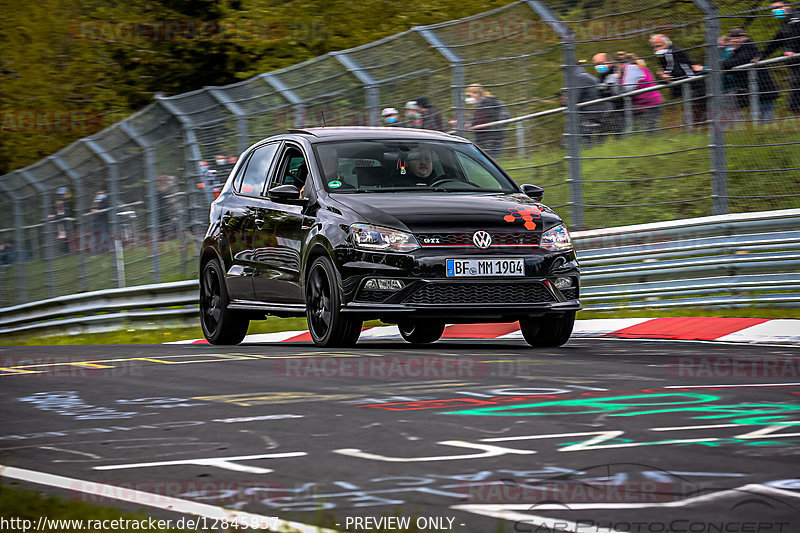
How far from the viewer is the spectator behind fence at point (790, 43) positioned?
42.0 feet

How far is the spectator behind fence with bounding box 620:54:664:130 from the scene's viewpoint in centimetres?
1382

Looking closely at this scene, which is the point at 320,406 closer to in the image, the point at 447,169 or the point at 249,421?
the point at 249,421

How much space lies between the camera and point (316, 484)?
16.3ft

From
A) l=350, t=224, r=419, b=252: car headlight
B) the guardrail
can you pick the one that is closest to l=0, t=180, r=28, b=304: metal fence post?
the guardrail

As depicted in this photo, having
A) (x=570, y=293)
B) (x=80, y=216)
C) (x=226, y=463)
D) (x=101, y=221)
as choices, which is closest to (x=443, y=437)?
(x=226, y=463)

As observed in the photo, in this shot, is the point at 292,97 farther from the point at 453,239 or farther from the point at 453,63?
the point at 453,239

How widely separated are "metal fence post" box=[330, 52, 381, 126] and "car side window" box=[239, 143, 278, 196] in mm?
3465

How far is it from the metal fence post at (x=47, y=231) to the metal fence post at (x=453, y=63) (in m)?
10.9

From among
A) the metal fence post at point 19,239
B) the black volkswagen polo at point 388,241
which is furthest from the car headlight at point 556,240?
the metal fence post at point 19,239

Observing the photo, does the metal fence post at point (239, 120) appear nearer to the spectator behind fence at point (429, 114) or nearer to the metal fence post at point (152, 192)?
the metal fence post at point (152, 192)

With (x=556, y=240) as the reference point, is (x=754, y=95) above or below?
above

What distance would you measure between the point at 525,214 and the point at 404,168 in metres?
1.27

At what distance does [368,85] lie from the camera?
52.6ft

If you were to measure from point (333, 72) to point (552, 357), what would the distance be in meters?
7.54
